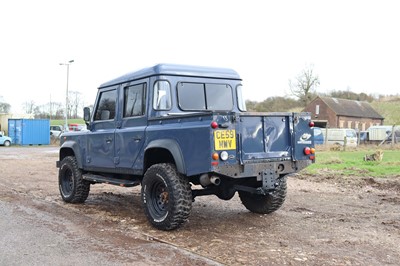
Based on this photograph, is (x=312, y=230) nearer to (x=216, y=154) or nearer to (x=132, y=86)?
(x=216, y=154)

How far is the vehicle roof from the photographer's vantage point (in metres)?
7.11

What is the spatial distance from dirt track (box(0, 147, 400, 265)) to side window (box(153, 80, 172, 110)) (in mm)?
1872

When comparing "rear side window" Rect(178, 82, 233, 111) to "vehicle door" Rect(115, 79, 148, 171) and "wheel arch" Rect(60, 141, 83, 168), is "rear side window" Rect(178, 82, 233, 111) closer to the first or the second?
"vehicle door" Rect(115, 79, 148, 171)

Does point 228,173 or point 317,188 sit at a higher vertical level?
point 228,173

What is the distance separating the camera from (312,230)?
656 centimetres

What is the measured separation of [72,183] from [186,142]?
4.05 m

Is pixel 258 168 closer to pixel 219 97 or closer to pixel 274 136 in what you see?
pixel 274 136

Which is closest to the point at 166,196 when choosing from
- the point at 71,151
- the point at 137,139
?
the point at 137,139

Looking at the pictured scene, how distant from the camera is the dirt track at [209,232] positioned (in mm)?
5188

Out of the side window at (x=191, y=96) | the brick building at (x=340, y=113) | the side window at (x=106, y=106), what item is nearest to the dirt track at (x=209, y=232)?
the side window at (x=106, y=106)

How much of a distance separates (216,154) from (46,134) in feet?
132

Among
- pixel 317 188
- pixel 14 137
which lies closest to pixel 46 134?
pixel 14 137

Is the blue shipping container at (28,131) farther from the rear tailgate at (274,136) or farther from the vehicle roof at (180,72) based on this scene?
the rear tailgate at (274,136)

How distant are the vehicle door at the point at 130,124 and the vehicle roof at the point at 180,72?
0.45 ft
